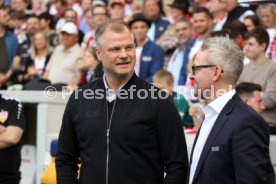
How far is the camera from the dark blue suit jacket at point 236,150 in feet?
11.9

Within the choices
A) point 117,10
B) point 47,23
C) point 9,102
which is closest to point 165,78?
point 9,102

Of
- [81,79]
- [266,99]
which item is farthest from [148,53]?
[266,99]

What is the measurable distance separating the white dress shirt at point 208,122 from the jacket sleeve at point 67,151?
3.02ft

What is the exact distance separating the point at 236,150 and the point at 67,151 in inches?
53.3

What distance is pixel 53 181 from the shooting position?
5758 mm

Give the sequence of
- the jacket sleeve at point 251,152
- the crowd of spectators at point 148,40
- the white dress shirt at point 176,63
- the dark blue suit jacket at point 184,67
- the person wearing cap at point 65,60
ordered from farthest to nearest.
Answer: the person wearing cap at point 65,60
the white dress shirt at point 176,63
the dark blue suit jacket at point 184,67
the crowd of spectators at point 148,40
the jacket sleeve at point 251,152

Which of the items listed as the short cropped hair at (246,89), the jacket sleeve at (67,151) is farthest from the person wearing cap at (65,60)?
the jacket sleeve at (67,151)

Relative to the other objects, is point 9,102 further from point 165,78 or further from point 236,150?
point 236,150

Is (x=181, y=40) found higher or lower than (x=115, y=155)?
higher

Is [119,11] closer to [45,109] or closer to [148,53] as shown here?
[148,53]

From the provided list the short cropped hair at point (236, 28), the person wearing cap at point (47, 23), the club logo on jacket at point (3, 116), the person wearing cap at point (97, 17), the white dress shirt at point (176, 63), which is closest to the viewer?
the club logo on jacket at point (3, 116)

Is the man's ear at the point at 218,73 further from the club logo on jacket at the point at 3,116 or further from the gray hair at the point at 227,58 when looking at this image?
the club logo on jacket at the point at 3,116

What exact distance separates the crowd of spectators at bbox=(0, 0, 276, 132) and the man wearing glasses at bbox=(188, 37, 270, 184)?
342 cm

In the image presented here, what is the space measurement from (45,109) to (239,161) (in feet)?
17.0
